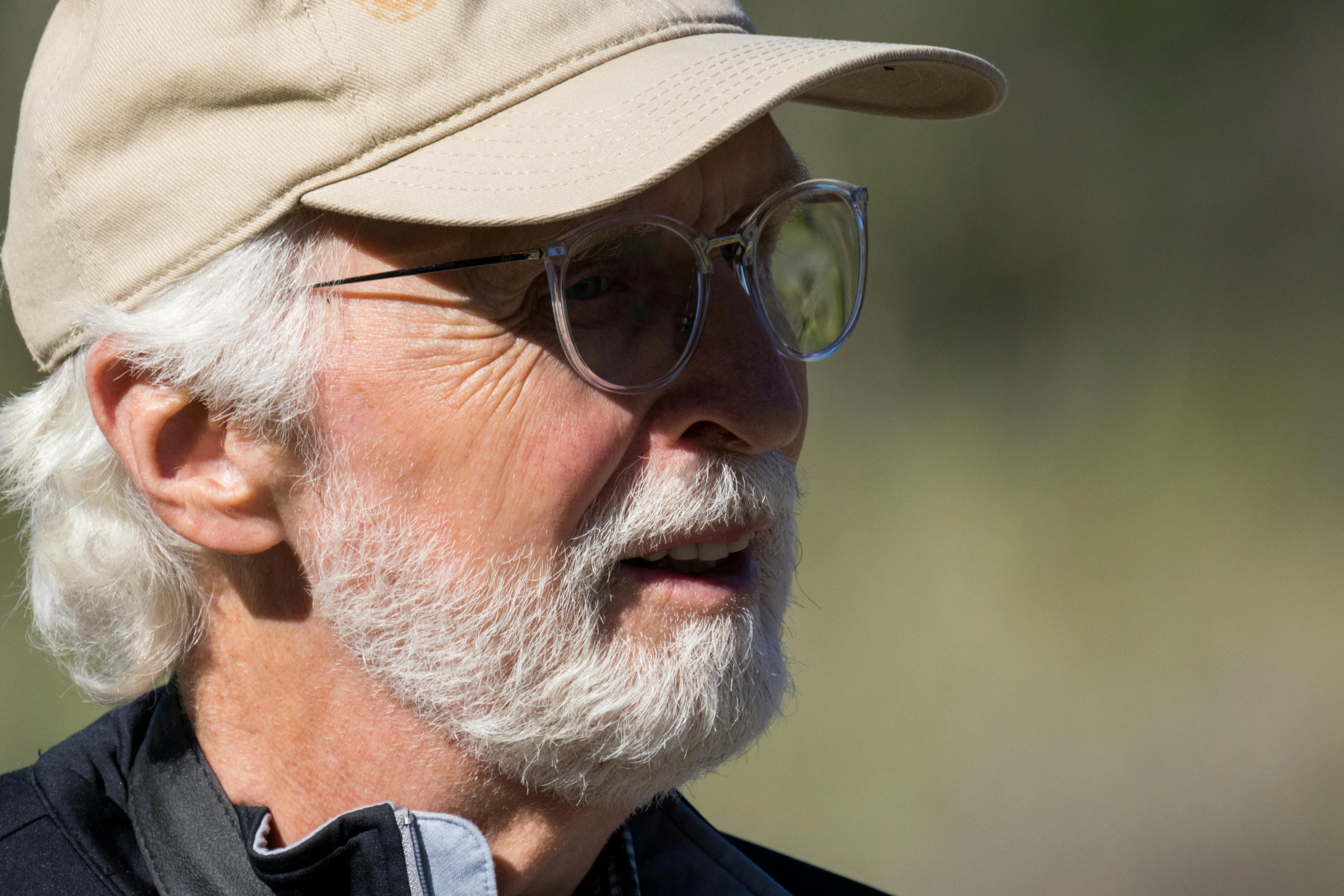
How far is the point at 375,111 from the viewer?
52.2 inches

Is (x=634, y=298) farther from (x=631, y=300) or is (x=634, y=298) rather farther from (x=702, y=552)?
(x=702, y=552)

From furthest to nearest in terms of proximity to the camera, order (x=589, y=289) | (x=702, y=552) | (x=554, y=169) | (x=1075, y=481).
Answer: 1. (x=1075, y=481)
2. (x=702, y=552)
3. (x=589, y=289)
4. (x=554, y=169)

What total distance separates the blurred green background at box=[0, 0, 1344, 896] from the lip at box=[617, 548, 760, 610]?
3.57 meters

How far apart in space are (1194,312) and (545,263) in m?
4.66

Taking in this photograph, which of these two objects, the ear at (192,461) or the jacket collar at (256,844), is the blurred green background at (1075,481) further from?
the ear at (192,461)

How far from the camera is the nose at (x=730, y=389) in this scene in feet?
4.84

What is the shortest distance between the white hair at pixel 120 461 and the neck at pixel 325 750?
0.11m

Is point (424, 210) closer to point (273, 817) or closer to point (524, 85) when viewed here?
point (524, 85)

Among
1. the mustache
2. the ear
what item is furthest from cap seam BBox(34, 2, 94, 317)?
the mustache

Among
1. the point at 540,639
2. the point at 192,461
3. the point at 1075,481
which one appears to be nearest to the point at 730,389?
the point at 540,639

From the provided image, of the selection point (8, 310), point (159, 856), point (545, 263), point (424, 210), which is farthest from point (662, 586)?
point (8, 310)

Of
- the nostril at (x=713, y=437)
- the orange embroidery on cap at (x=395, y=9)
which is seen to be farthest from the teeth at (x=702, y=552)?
the orange embroidery on cap at (x=395, y=9)

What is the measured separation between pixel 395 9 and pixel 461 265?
1.03 ft

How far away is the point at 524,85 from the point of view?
1372 mm
